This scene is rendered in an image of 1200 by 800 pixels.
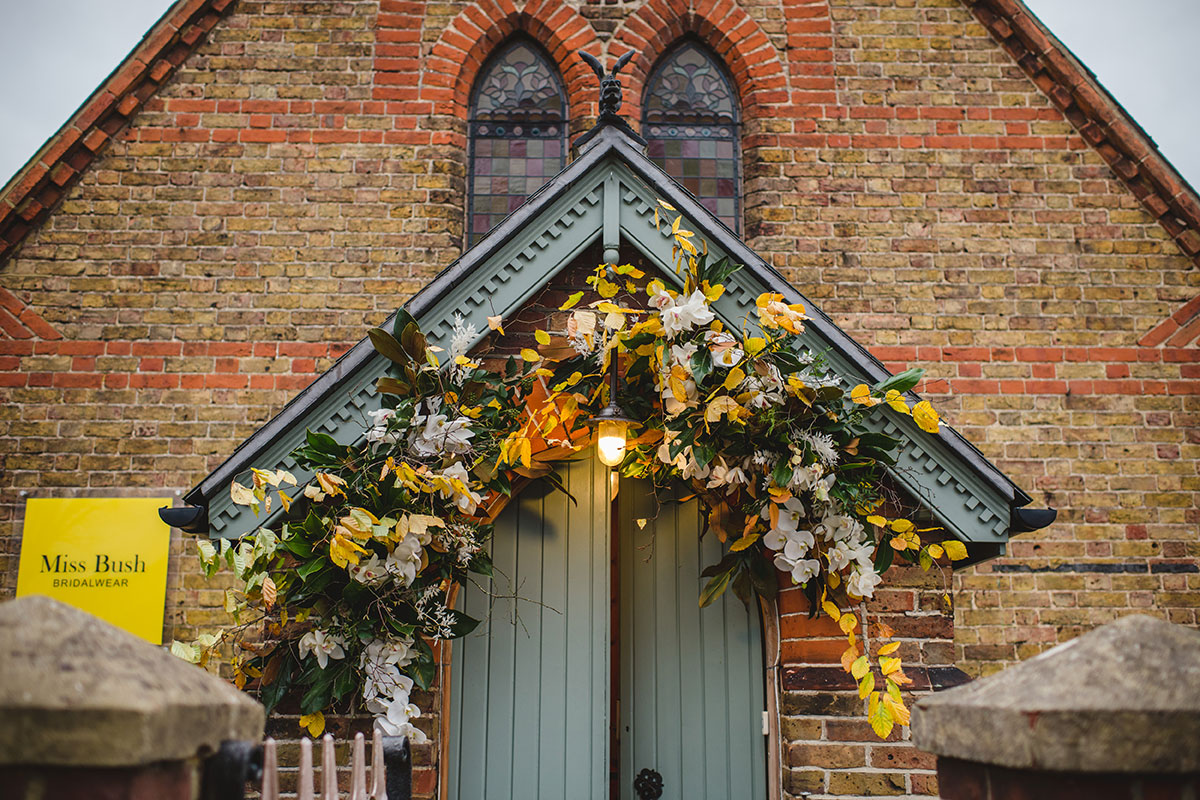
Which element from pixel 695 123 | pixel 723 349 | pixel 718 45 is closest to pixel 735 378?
pixel 723 349

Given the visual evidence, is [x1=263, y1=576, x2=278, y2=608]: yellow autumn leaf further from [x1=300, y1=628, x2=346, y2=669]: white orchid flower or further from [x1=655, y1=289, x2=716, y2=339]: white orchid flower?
[x1=655, y1=289, x2=716, y2=339]: white orchid flower

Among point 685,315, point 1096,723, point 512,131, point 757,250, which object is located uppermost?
point 512,131

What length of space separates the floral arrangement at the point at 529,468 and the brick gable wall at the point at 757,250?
2244 mm

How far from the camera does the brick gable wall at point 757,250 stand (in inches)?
220

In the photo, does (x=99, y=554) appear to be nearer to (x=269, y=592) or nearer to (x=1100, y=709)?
(x=269, y=592)

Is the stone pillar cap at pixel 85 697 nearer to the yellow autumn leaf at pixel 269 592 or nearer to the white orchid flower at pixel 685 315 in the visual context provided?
the yellow autumn leaf at pixel 269 592

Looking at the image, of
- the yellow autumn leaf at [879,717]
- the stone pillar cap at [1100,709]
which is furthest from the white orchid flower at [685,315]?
the stone pillar cap at [1100,709]

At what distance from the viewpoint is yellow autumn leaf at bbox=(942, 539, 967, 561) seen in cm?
348

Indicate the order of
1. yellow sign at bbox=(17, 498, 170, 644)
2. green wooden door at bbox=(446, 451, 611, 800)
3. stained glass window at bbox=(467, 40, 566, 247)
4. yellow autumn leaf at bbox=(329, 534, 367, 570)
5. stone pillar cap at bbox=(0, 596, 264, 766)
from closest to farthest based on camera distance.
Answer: stone pillar cap at bbox=(0, 596, 264, 766) → yellow autumn leaf at bbox=(329, 534, 367, 570) → green wooden door at bbox=(446, 451, 611, 800) → yellow sign at bbox=(17, 498, 170, 644) → stained glass window at bbox=(467, 40, 566, 247)

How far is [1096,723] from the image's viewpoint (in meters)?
1.58

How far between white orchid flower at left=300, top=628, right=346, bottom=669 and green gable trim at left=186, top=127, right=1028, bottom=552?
19.4 inches

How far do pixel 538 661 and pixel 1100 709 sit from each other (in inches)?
112

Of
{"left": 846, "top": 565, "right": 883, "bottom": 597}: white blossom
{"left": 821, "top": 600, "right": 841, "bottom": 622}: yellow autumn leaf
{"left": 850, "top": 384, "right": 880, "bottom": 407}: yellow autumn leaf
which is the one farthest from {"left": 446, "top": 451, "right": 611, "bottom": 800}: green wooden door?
{"left": 850, "top": 384, "right": 880, "bottom": 407}: yellow autumn leaf

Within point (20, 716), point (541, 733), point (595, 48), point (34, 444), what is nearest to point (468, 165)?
point (595, 48)
